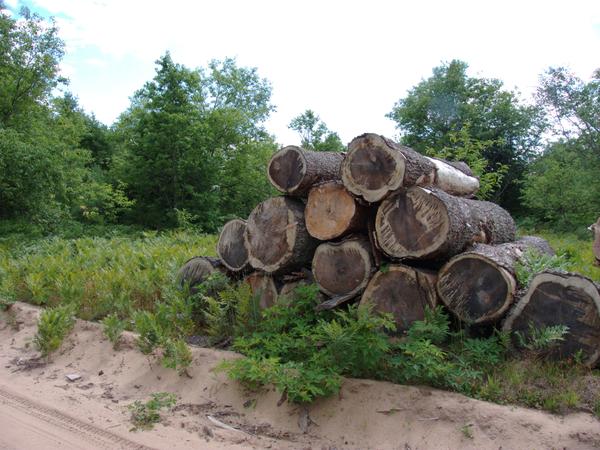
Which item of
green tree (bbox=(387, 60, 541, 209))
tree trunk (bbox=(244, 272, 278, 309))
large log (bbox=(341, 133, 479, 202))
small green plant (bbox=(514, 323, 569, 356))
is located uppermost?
green tree (bbox=(387, 60, 541, 209))

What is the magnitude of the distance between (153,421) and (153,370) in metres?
1.01

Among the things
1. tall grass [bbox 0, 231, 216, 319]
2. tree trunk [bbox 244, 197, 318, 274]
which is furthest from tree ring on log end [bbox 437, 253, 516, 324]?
tall grass [bbox 0, 231, 216, 319]

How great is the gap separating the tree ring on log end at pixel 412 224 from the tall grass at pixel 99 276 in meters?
2.95

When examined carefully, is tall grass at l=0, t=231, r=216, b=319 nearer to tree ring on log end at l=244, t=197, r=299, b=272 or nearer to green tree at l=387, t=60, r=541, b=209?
tree ring on log end at l=244, t=197, r=299, b=272

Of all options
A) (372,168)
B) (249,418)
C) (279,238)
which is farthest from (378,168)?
(249,418)

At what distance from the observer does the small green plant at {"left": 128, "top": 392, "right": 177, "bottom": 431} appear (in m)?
4.12

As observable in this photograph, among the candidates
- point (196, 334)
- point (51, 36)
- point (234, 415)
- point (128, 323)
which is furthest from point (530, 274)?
point (51, 36)

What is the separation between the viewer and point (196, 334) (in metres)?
5.75

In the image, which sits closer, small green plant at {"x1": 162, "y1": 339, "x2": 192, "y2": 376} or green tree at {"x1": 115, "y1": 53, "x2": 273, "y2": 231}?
small green plant at {"x1": 162, "y1": 339, "x2": 192, "y2": 376}

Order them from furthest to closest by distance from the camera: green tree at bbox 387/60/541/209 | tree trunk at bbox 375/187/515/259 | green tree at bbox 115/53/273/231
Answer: green tree at bbox 387/60/541/209 → green tree at bbox 115/53/273/231 → tree trunk at bbox 375/187/515/259

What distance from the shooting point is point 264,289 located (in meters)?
5.61

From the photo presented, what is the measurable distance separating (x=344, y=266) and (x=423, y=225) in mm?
917

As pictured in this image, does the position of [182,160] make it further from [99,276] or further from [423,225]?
[423,225]

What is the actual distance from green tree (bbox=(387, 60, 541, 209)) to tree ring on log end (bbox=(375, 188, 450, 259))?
58.1 ft
